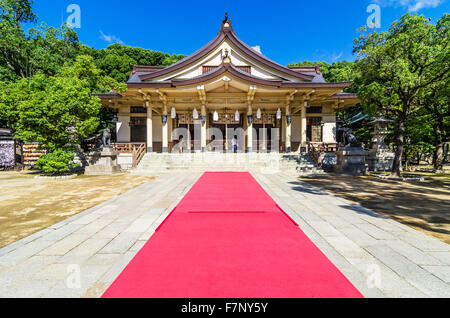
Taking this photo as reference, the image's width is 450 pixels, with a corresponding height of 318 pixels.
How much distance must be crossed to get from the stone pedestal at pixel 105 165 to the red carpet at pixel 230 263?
831 centimetres

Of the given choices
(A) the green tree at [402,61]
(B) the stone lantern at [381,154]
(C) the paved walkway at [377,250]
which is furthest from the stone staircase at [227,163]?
(C) the paved walkway at [377,250]

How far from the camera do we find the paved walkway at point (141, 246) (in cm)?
199

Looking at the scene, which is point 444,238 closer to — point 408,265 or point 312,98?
point 408,265

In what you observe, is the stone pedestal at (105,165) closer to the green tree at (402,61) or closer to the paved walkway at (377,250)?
the paved walkway at (377,250)

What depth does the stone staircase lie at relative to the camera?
11.5 m

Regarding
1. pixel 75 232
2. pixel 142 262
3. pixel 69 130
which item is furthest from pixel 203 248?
pixel 69 130

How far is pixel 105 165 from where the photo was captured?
34.7 ft

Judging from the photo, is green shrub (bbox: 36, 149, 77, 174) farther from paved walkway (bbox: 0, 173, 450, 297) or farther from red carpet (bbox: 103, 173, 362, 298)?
red carpet (bbox: 103, 173, 362, 298)

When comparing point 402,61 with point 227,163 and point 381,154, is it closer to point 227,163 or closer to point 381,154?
point 381,154

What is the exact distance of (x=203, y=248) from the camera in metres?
2.69

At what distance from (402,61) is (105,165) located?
14.0 meters

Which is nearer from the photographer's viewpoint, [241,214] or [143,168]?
[241,214]

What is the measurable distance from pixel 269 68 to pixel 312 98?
415 cm

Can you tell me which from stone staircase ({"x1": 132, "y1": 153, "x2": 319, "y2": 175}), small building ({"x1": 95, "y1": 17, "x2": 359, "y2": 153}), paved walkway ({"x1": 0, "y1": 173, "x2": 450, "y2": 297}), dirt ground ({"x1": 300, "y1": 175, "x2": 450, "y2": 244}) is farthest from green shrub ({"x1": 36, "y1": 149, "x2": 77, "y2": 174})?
dirt ground ({"x1": 300, "y1": 175, "x2": 450, "y2": 244})
